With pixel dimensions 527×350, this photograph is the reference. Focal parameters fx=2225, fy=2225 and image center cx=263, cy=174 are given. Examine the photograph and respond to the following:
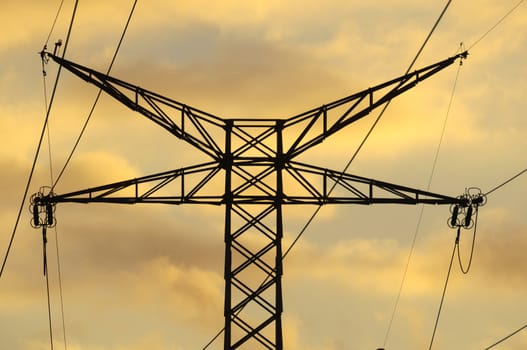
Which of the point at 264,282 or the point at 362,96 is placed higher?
the point at 362,96

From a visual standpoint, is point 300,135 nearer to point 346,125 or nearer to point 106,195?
point 346,125

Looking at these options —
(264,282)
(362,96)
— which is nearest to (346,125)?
(362,96)

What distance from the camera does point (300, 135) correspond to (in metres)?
70.9

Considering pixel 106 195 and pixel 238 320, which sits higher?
pixel 106 195

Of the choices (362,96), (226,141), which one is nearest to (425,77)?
(362,96)

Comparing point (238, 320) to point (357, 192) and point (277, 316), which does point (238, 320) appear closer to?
point (277, 316)

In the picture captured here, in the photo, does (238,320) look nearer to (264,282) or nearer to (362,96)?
(264,282)

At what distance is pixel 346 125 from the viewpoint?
71.2 meters

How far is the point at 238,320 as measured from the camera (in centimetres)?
6962

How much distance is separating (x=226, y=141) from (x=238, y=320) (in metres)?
5.73

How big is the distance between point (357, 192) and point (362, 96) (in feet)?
10.2

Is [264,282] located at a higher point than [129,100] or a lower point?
lower

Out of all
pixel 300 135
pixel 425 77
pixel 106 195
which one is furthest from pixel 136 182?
pixel 425 77

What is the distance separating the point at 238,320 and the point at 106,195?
609cm
